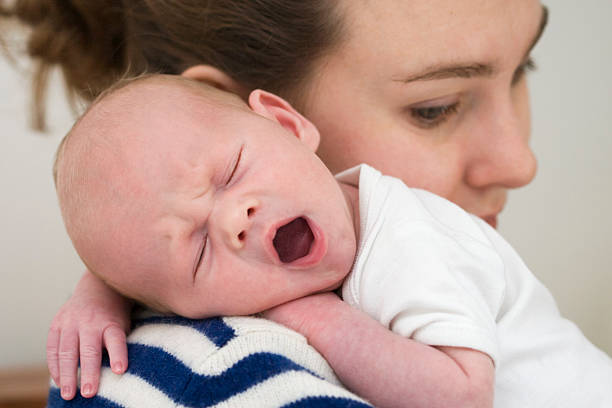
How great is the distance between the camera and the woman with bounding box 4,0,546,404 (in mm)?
1029

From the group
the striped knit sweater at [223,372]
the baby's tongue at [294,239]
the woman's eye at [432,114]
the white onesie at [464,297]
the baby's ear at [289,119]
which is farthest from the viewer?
the woman's eye at [432,114]

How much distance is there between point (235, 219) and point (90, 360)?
0.94 ft

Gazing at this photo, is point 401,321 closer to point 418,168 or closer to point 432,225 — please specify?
point 432,225

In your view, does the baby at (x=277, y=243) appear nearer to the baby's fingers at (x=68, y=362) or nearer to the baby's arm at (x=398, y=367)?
the baby's arm at (x=398, y=367)

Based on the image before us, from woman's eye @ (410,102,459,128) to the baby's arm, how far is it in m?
0.47

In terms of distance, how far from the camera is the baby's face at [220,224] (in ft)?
2.61

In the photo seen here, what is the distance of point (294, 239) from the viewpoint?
0.86 meters

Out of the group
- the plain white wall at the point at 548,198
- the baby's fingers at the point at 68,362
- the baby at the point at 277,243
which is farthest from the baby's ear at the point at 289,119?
the plain white wall at the point at 548,198

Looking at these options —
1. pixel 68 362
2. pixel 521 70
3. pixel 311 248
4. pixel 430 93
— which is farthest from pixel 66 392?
pixel 521 70

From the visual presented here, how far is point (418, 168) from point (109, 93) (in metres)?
0.55

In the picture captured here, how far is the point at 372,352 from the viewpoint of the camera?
0.72 metres

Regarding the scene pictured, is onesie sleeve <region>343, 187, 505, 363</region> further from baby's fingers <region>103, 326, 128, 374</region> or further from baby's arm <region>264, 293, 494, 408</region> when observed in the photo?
baby's fingers <region>103, 326, 128, 374</region>

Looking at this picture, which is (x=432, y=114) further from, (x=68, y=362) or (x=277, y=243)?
(x=68, y=362)

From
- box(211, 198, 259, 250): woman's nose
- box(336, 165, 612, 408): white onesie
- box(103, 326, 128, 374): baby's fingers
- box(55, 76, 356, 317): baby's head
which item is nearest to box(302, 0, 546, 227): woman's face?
box(336, 165, 612, 408): white onesie
